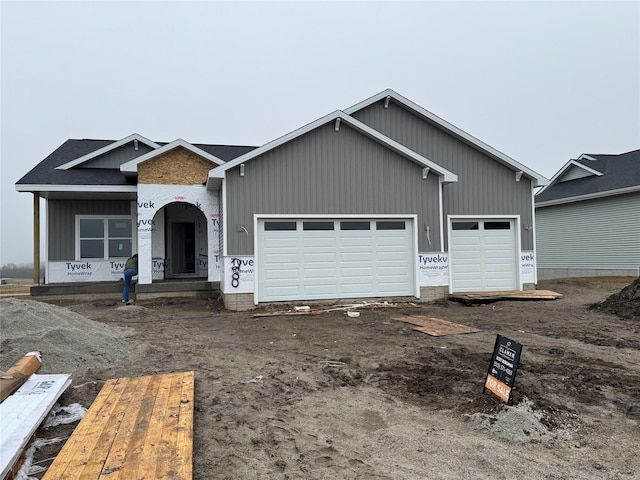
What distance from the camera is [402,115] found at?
14312 mm

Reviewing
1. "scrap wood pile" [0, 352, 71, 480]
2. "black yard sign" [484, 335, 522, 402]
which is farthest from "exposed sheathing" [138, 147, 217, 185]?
"black yard sign" [484, 335, 522, 402]

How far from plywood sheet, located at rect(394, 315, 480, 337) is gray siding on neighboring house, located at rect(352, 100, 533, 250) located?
4808mm

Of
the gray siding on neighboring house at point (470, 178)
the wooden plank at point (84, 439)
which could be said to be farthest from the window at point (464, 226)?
the wooden plank at point (84, 439)

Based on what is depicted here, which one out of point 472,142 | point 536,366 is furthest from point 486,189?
point 536,366

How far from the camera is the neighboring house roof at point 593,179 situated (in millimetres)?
16717

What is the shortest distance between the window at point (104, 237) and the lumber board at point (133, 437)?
11.4m

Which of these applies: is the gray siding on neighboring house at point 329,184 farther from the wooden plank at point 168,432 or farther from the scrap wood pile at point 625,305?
the wooden plank at point 168,432

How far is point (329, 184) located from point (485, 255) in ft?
18.2

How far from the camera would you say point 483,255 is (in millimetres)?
13070

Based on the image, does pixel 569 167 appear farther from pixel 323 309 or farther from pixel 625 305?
pixel 323 309

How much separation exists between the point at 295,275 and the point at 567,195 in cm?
1444

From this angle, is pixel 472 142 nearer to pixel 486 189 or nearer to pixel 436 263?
pixel 486 189

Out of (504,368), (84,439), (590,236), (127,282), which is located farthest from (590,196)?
(84,439)

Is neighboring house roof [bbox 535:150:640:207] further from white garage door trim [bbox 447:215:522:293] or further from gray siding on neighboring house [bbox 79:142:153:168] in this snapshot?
gray siding on neighboring house [bbox 79:142:153:168]
